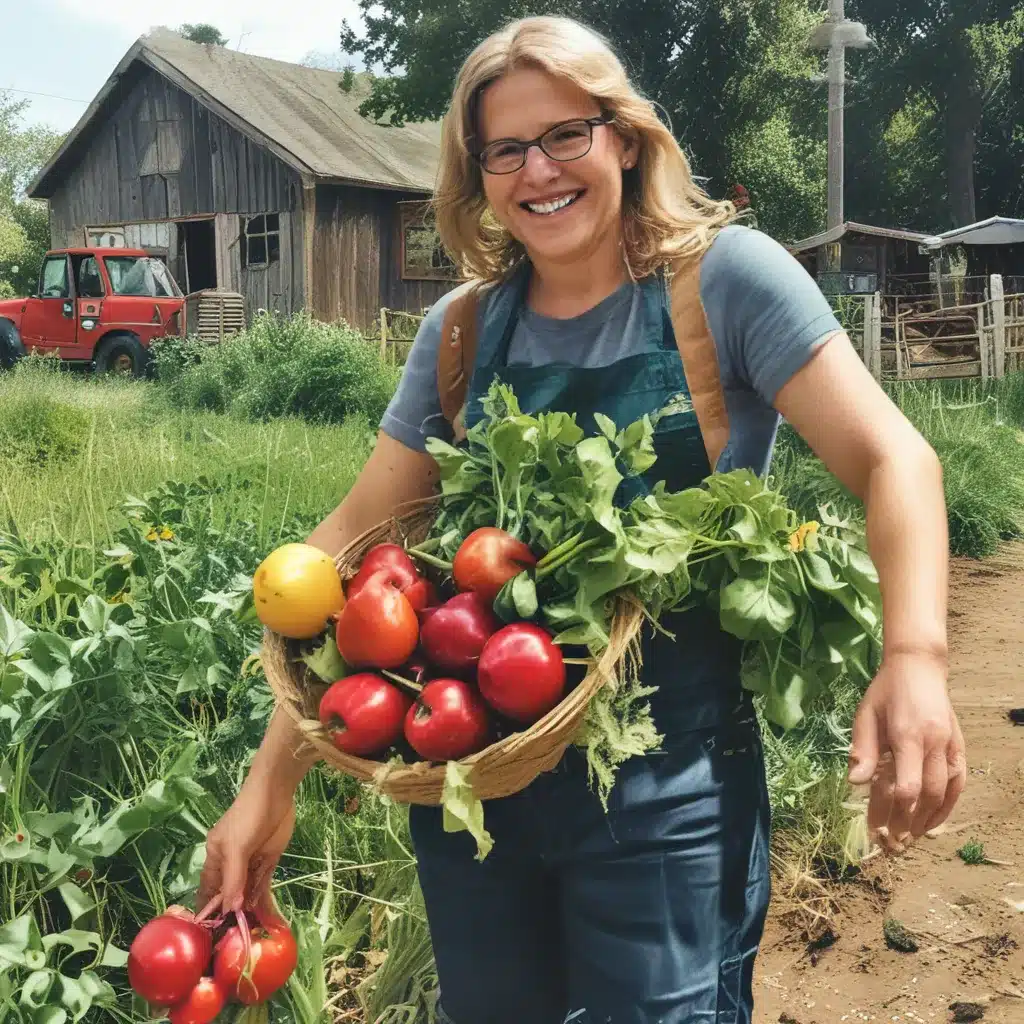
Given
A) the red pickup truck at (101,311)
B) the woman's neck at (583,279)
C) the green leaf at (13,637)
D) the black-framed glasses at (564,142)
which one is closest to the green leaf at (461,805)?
the woman's neck at (583,279)

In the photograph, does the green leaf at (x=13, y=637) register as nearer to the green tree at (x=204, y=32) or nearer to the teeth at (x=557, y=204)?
the teeth at (x=557, y=204)

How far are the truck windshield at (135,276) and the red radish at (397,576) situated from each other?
15.3 meters

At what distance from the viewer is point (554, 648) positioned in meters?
1.31

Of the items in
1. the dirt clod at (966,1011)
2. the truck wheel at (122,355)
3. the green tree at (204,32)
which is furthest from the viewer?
the green tree at (204,32)

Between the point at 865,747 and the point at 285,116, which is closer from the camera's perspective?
the point at 865,747

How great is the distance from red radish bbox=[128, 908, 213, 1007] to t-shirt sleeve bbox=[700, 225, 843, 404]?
121 cm

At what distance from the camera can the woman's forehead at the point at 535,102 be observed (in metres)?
1.62

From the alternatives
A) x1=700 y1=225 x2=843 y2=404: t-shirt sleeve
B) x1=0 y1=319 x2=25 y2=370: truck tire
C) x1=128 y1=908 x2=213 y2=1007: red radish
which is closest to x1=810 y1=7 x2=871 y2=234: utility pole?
x1=0 y1=319 x2=25 y2=370: truck tire

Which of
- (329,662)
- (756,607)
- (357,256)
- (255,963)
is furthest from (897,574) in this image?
(357,256)

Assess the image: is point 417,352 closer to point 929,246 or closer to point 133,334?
point 133,334

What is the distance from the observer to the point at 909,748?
3.77 feet

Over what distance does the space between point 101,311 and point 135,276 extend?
2.61 ft

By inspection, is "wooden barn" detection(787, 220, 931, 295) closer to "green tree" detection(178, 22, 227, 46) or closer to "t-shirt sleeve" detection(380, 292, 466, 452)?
"t-shirt sleeve" detection(380, 292, 466, 452)

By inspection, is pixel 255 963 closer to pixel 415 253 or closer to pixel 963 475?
pixel 963 475
